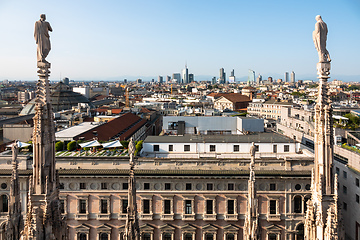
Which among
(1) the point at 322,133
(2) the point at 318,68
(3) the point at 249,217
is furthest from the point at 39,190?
(2) the point at 318,68

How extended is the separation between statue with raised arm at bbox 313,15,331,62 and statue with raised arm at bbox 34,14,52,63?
792 centimetres

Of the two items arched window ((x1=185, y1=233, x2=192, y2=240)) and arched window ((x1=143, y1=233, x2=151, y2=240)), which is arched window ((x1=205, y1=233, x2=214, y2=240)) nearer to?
arched window ((x1=185, y1=233, x2=192, y2=240))

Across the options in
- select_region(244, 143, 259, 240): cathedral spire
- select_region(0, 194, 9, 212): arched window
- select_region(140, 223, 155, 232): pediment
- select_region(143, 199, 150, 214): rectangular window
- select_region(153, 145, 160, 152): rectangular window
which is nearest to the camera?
select_region(244, 143, 259, 240): cathedral spire

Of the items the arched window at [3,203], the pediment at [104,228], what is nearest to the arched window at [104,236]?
the pediment at [104,228]

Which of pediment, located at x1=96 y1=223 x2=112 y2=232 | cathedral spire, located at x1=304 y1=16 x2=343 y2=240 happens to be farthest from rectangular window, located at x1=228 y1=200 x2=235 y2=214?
cathedral spire, located at x1=304 y1=16 x2=343 y2=240

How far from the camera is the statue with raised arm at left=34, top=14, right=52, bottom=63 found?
9.76m

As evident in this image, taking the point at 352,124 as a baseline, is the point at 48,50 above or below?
above

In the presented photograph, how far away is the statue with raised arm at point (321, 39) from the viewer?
10.1 meters

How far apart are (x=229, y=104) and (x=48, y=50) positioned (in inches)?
5528

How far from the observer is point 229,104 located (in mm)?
148000

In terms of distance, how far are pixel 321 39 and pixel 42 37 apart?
823 cm

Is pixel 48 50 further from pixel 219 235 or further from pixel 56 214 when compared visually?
pixel 219 235

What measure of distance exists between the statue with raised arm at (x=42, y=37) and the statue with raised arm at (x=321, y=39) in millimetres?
7920

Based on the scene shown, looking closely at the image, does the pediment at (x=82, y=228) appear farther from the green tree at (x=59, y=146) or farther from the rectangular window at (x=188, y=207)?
the rectangular window at (x=188, y=207)
